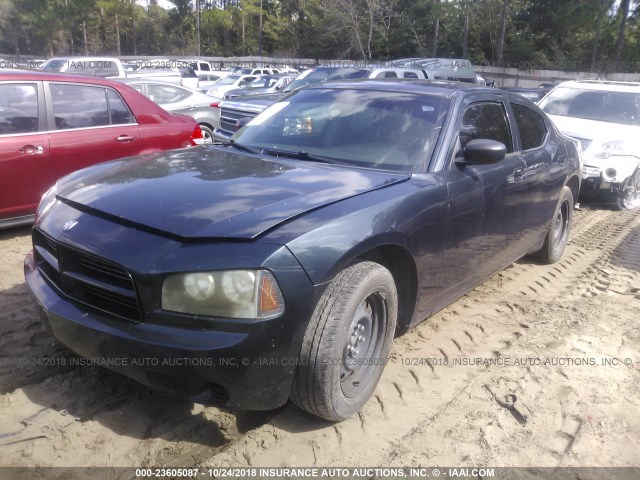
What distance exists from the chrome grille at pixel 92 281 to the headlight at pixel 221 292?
20 centimetres

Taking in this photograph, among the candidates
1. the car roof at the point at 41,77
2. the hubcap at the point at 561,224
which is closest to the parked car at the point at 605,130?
the hubcap at the point at 561,224

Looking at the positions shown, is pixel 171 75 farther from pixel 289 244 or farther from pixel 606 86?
pixel 289 244

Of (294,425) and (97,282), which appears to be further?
(294,425)

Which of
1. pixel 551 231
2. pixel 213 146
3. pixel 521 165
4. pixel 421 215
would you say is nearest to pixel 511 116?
pixel 521 165

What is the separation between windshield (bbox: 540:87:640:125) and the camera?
30.7ft

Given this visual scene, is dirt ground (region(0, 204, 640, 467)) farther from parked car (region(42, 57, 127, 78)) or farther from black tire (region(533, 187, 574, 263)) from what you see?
parked car (region(42, 57, 127, 78))

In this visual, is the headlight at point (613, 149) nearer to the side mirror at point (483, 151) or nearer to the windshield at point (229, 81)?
the side mirror at point (483, 151)

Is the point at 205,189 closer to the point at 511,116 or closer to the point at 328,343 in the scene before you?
the point at 328,343

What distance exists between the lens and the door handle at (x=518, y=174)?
4086 mm

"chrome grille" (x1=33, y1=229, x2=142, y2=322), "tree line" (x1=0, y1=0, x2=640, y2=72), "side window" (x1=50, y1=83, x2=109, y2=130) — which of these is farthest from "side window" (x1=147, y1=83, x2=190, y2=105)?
"tree line" (x1=0, y1=0, x2=640, y2=72)

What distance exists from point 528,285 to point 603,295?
625 millimetres

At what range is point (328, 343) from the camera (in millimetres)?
2473

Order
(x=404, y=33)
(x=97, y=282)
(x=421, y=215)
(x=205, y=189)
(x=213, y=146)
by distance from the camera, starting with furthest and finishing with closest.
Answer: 1. (x=404, y=33)
2. (x=213, y=146)
3. (x=421, y=215)
4. (x=205, y=189)
5. (x=97, y=282)

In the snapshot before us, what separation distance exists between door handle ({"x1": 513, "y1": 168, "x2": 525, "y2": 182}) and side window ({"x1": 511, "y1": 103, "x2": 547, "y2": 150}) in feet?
1.08
